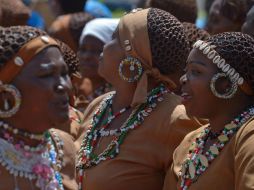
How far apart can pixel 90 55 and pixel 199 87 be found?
2737 millimetres

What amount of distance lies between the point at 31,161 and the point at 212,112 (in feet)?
3.68

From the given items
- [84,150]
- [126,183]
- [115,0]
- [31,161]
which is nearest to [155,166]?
[126,183]

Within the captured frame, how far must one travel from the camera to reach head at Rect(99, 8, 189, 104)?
500 cm

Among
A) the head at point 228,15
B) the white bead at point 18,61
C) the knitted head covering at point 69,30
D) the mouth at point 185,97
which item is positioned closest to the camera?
the white bead at point 18,61

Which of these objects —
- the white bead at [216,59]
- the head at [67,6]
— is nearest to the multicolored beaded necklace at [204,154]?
the white bead at [216,59]

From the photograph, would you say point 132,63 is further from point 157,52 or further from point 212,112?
point 212,112

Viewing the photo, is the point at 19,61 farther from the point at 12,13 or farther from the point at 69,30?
the point at 69,30

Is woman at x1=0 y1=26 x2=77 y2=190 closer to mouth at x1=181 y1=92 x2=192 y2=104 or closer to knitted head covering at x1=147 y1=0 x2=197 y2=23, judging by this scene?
mouth at x1=181 y1=92 x2=192 y2=104

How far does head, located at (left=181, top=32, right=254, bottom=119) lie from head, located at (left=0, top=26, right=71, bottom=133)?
33.4 inches

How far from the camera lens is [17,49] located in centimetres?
404

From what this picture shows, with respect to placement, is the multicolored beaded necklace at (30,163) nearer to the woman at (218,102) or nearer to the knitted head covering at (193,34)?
the woman at (218,102)

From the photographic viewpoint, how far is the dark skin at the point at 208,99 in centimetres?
445

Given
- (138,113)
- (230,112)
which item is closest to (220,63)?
(230,112)

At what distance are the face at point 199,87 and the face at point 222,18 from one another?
238 centimetres
